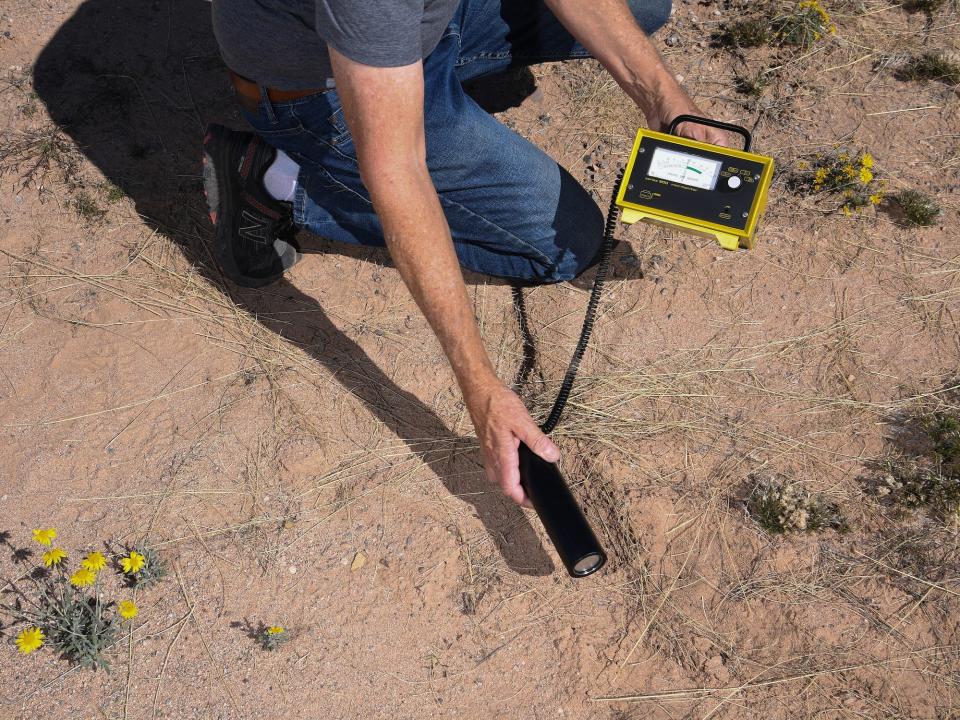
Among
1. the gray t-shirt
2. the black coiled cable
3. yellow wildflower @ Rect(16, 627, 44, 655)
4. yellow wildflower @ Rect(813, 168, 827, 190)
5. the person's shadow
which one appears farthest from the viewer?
yellow wildflower @ Rect(813, 168, 827, 190)

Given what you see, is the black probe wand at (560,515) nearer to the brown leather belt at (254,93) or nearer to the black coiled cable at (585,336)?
the black coiled cable at (585,336)

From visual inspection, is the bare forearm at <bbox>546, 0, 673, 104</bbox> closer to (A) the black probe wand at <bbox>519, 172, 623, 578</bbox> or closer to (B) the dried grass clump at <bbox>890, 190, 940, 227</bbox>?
(B) the dried grass clump at <bbox>890, 190, 940, 227</bbox>

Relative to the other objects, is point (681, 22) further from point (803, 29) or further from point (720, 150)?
point (720, 150)

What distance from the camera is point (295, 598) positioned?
242 cm

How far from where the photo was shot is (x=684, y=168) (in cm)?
244

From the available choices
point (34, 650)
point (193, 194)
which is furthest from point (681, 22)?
point (34, 650)

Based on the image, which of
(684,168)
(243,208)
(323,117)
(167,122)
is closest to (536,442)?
(684,168)

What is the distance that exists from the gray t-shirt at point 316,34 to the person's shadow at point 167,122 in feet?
2.80

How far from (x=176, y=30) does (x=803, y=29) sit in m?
2.64

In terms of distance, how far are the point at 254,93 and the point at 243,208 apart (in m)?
0.51

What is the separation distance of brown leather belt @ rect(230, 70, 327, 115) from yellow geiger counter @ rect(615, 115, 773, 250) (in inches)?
38.5

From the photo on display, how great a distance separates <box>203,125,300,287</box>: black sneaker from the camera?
293 cm

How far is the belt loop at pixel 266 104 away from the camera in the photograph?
8.34 feet

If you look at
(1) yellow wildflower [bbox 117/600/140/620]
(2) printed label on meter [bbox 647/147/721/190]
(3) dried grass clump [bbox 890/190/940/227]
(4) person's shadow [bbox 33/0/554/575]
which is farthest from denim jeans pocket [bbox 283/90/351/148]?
(3) dried grass clump [bbox 890/190/940/227]
